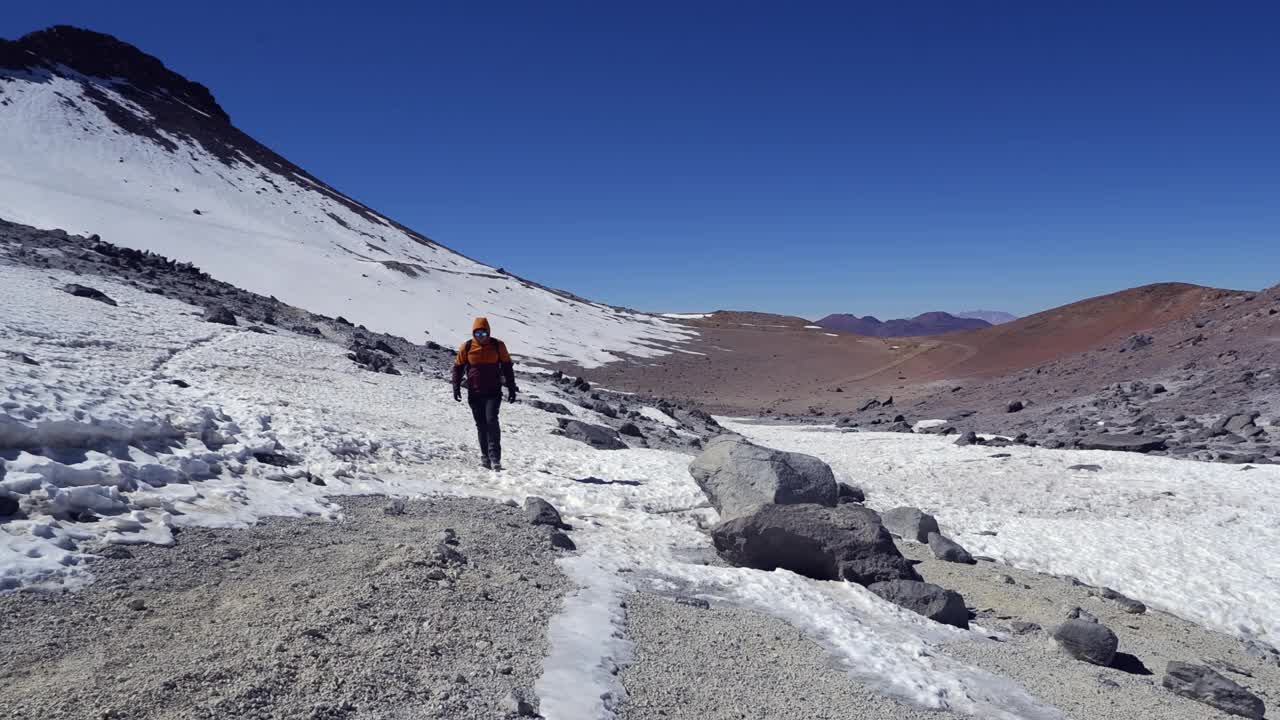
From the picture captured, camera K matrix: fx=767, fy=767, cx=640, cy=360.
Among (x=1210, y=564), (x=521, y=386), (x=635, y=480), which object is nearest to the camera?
(x=1210, y=564)

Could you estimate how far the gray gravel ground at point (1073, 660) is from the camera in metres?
5.51

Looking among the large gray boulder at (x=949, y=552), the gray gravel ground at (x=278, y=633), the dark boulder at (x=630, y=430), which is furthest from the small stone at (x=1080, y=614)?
the dark boulder at (x=630, y=430)

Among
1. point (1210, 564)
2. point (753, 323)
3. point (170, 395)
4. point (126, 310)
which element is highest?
point (753, 323)

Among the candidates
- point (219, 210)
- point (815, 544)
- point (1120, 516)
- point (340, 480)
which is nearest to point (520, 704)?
point (815, 544)

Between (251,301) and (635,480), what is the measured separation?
19.7 meters

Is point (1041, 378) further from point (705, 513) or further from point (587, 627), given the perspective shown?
point (587, 627)

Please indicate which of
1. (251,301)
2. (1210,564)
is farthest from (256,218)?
(1210,564)

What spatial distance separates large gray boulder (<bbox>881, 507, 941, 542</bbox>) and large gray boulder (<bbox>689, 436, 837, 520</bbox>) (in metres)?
0.93

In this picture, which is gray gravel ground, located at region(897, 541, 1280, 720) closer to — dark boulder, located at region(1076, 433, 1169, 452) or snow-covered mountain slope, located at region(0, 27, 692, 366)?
dark boulder, located at region(1076, 433, 1169, 452)

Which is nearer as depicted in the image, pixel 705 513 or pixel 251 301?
pixel 705 513

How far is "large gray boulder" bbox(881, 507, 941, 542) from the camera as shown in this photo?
10.2 metres

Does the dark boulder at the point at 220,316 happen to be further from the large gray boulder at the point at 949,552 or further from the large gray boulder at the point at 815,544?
the large gray boulder at the point at 949,552

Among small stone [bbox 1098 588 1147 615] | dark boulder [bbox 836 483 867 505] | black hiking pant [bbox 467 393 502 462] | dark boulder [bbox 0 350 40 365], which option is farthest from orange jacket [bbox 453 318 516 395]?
small stone [bbox 1098 588 1147 615]

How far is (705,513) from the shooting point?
10297mm
